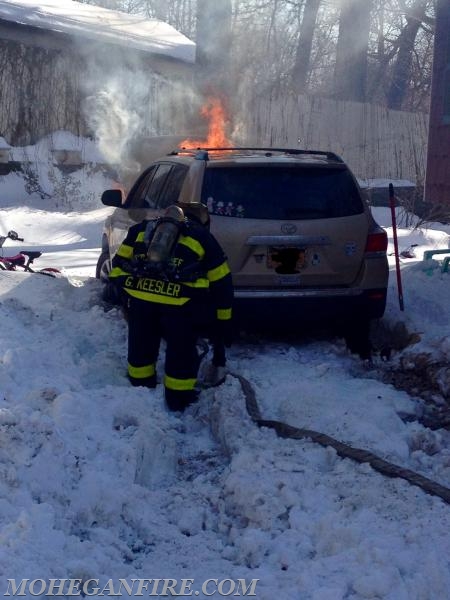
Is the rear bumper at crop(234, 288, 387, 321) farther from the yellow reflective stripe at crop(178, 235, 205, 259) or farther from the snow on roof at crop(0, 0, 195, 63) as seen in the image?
the snow on roof at crop(0, 0, 195, 63)

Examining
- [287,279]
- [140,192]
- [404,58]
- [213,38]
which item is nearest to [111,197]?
[140,192]

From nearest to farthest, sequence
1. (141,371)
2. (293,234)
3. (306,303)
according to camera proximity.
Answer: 1. (141,371)
2. (293,234)
3. (306,303)

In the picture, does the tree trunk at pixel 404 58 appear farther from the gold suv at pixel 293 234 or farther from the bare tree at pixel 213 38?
the gold suv at pixel 293 234

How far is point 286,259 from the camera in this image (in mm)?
6402

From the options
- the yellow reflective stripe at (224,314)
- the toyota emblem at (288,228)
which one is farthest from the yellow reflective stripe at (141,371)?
the toyota emblem at (288,228)

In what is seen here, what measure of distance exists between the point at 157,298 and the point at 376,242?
7.21ft

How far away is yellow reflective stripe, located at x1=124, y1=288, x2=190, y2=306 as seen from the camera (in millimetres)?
5344

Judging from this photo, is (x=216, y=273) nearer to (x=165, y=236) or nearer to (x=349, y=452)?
(x=165, y=236)

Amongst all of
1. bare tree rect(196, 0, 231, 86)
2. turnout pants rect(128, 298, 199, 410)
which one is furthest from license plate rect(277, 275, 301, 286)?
bare tree rect(196, 0, 231, 86)

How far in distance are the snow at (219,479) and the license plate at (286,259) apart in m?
0.79

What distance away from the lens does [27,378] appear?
5.41 m

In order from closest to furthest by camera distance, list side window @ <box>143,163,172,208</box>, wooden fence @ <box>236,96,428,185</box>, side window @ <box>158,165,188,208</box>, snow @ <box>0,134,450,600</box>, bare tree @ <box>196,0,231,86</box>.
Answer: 1. snow @ <box>0,134,450,600</box>
2. side window @ <box>158,165,188,208</box>
3. side window @ <box>143,163,172,208</box>
4. bare tree @ <box>196,0,231,86</box>
5. wooden fence @ <box>236,96,428,185</box>

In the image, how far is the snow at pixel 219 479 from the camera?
3426mm

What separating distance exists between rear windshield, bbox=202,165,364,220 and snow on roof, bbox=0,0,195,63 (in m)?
14.0
